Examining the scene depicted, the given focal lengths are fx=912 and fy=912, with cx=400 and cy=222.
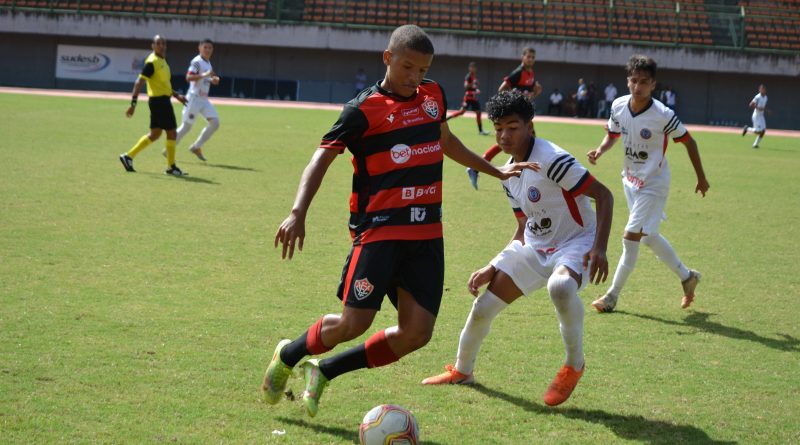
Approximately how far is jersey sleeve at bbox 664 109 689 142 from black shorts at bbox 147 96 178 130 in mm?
9497

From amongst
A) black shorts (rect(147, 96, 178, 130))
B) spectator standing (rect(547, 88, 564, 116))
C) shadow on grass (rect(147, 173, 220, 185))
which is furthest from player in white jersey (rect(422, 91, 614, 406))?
spectator standing (rect(547, 88, 564, 116))

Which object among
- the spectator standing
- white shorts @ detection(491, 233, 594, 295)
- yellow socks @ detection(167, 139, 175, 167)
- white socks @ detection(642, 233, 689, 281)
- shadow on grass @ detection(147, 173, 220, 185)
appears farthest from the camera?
the spectator standing

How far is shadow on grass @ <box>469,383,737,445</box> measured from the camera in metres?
4.75

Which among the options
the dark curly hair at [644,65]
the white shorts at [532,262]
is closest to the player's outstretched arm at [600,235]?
the white shorts at [532,262]

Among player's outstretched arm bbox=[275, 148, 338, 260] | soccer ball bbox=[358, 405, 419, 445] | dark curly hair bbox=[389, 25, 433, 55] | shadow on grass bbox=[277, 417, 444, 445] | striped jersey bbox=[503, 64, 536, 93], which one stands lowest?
shadow on grass bbox=[277, 417, 444, 445]

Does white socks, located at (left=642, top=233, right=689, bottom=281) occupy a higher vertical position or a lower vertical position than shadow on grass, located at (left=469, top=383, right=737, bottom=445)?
higher

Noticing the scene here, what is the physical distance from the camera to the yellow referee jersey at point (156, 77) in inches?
600

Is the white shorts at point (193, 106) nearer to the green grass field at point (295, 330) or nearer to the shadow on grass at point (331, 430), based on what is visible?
the green grass field at point (295, 330)

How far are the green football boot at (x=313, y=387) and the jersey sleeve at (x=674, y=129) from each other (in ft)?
14.2

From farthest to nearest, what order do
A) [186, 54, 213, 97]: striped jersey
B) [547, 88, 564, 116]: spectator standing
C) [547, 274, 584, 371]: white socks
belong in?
1. [547, 88, 564, 116]: spectator standing
2. [186, 54, 213, 97]: striped jersey
3. [547, 274, 584, 371]: white socks

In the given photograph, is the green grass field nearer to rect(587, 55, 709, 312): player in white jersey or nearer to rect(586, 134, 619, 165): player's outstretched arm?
rect(587, 55, 709, 312): player in white jersey

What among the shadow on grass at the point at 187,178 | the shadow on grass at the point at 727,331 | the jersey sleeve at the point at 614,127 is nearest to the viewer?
the shadow on grass at the point at 727,331

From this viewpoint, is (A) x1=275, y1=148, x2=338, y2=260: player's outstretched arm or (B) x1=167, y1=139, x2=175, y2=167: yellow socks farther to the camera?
(B) x1=167, y1=139, x2=175, y2=167: yellow socks

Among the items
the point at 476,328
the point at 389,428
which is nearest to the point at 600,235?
the point at 476,328
